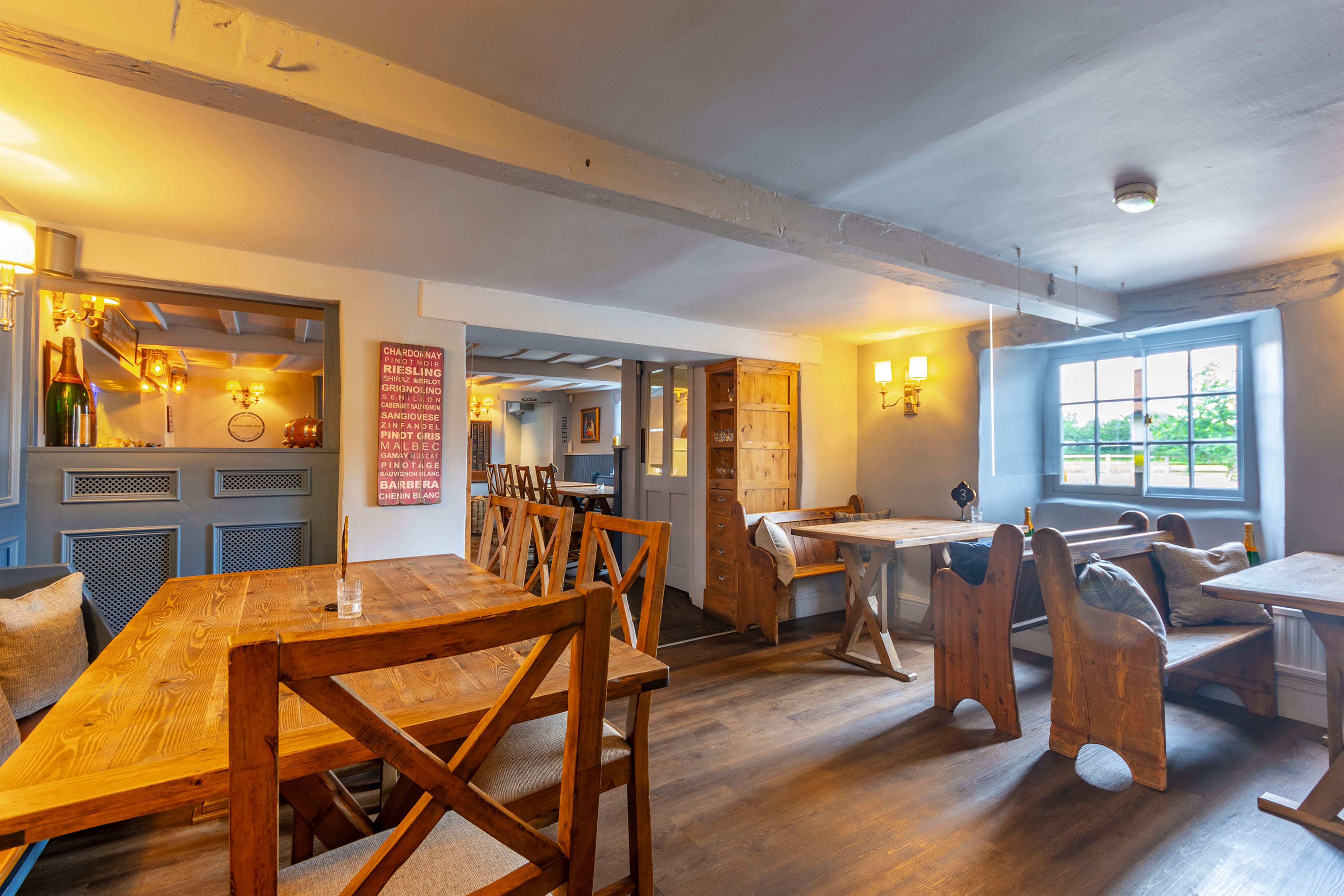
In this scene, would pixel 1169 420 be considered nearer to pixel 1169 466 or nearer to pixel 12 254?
pixel 1169 466

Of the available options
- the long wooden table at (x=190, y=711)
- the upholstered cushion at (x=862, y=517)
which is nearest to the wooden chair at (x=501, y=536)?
the long wooden table at (x=190, y=711)

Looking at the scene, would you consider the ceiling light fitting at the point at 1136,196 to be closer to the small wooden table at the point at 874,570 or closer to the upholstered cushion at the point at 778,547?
the small wooden table at the point at 874,570

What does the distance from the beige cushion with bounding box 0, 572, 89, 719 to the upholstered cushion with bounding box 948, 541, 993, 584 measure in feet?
11.3

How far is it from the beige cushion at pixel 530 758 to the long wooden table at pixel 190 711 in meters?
0.23

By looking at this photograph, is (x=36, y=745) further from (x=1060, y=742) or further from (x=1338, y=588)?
(x=1338, y=588)

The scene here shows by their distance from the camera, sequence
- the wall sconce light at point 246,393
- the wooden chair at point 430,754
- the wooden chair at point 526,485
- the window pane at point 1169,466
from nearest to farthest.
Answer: the wooden chair at point 430,754 → the window pane at point 1169,466 → the wall sconce light at point 246,393 → the wooden chair at point 526,485

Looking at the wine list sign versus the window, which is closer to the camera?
the wine list sign

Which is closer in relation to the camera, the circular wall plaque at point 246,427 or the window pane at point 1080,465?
the window pane at point 1080,465

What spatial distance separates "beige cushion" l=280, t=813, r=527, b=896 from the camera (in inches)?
38.1

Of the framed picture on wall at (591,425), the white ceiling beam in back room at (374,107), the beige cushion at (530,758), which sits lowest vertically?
the beige cushion at (530,758)

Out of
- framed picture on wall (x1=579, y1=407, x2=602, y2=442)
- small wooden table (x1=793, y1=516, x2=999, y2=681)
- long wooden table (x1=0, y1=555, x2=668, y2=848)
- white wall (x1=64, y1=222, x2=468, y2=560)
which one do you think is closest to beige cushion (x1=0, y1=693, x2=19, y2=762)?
long wooden table (x1=0, y1=555, x2=668, y2=848)

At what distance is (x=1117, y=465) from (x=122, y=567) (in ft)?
18.4

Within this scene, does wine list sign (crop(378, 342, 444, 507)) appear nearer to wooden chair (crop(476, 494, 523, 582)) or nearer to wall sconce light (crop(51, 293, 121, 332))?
wooden chair (crop(476, 494, 523, 582))

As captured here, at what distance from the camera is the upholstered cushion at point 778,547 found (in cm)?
412
